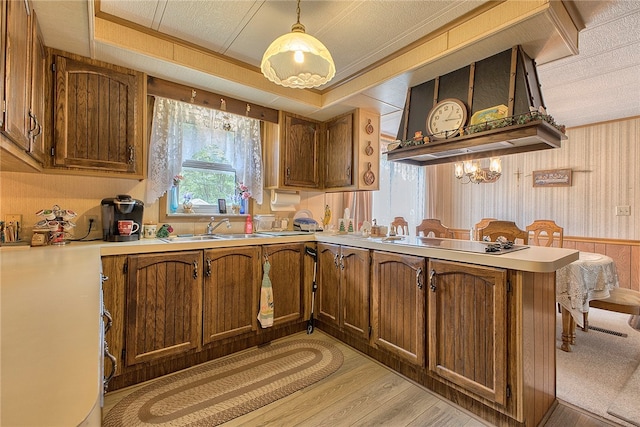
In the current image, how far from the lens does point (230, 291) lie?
2.37 m

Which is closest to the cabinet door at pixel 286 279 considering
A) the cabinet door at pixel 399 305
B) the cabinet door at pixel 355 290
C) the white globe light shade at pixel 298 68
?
the cabinet door at pixel 355 290

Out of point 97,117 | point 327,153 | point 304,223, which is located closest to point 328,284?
point 304,223

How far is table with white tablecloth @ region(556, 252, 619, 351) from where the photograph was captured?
7.79 feet

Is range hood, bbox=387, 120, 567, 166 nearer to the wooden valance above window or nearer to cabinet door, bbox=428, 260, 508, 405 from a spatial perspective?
cabinet door, bbox=428, 260, 508, 405

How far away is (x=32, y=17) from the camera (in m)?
1.56

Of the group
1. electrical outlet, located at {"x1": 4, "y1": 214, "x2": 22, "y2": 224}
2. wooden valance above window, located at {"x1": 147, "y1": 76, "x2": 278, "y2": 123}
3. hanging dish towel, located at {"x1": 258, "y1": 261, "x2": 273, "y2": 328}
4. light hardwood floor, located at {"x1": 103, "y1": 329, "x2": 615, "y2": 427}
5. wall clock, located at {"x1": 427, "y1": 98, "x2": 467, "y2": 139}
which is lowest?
light hardwood floor, located at {"x1": 103, "y1": 329, "x2": 615, "y2": 427}

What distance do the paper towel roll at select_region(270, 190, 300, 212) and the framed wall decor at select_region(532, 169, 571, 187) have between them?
381cm

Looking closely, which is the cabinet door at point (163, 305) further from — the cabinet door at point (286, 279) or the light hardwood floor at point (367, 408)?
the cabinet door at point (286, 279)

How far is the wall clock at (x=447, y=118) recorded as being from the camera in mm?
2182

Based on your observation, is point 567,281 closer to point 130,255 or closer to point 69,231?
point 130,255

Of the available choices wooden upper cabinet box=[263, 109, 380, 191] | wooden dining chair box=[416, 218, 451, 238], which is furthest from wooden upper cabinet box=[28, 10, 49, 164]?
wooden dining chair box=[416, 218, 451, 238]

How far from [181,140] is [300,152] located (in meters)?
1.20

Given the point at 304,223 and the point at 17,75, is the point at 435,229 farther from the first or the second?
the point at 17,75

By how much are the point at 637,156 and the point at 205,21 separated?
5.18 meters
